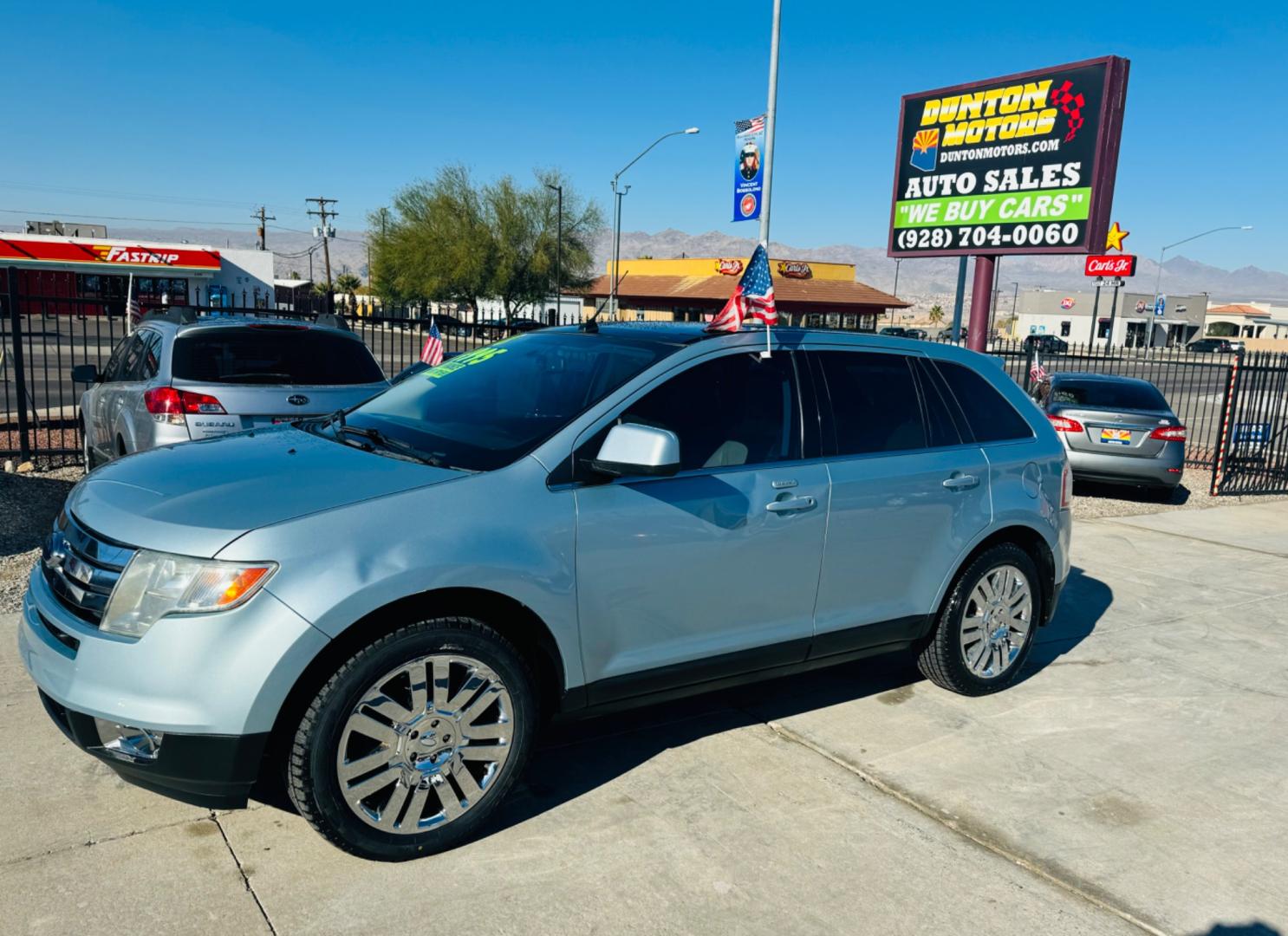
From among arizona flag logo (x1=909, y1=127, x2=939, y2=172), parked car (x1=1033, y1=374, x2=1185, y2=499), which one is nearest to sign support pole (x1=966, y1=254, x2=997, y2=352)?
arizona flag logo (x1=909, y1=127, x2=939, y2=172)

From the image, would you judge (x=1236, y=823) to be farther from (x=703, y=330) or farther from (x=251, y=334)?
(x=251, y=334)

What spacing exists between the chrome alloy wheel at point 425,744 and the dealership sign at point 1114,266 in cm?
5084

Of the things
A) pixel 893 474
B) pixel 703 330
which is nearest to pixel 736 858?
pixel 893 474

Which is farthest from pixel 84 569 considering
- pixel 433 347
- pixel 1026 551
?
pixel 433 347

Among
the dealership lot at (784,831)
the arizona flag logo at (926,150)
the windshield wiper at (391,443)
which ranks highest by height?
the arizona flag logo at (926,150)

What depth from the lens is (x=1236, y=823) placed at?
3846mm

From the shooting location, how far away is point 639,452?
3385 millimetres

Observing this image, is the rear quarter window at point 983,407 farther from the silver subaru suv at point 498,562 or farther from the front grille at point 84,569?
the front grille at point 84,569

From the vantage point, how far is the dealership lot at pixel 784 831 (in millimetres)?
3045

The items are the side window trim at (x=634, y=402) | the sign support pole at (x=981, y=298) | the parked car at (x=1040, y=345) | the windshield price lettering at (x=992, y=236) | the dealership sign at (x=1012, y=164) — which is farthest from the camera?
the parked car at (x=1040, y=345)

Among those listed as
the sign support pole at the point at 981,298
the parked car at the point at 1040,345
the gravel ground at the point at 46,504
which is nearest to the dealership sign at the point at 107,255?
the parked car at the point at 1040,345

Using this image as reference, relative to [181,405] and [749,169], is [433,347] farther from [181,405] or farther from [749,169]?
[749,169]

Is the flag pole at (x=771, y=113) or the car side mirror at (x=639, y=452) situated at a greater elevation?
the flag pole at (x=771, y=113)

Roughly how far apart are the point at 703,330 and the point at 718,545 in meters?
1.02
